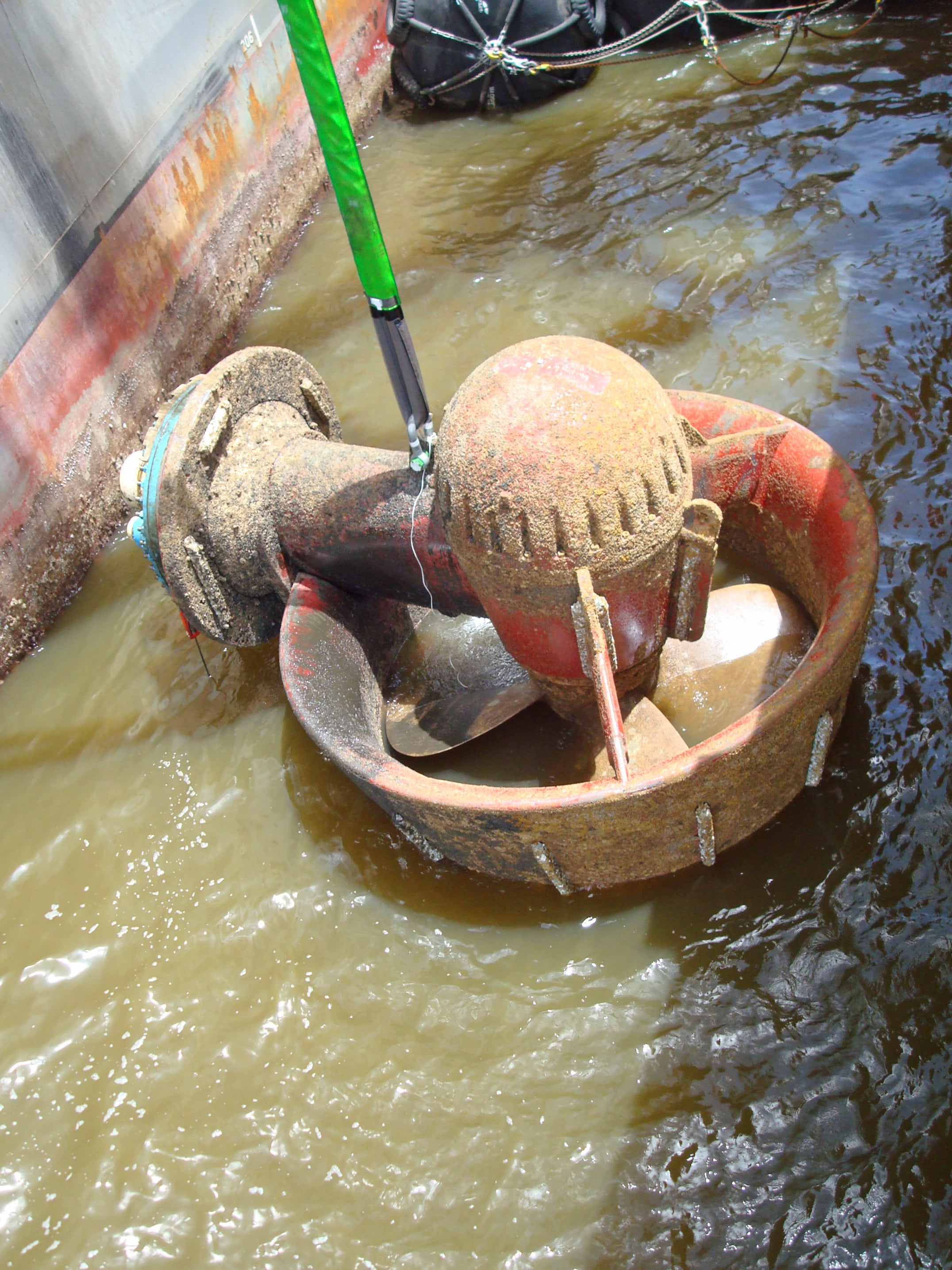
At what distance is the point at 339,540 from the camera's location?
338 centimetres

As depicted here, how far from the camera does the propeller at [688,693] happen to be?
3.04m

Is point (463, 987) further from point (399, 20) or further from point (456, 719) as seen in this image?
point (399, 20)

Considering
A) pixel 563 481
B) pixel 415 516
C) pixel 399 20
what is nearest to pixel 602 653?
pixel 563 481

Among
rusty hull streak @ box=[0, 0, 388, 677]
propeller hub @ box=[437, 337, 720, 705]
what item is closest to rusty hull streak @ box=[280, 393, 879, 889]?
propeller hub @ box=[437, 337, 720, 705]

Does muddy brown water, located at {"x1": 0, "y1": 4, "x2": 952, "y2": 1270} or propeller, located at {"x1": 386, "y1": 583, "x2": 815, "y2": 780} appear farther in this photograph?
propeller, located at {"x1": 386, "y1": 583, "x2": 815, "y2": 780}

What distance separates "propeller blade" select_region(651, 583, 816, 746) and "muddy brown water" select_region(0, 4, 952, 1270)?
347 mm

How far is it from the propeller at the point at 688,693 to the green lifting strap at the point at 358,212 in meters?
0.91

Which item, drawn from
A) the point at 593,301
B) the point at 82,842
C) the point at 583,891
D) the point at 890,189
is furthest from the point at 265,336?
the point at 583,891

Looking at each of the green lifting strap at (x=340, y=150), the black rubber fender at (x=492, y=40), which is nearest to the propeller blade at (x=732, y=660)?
the green lifting strap at (x=340, y=150)

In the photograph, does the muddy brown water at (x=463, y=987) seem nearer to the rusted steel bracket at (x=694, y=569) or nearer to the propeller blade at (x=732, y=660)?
the propeller blade at (x=732, y=660)

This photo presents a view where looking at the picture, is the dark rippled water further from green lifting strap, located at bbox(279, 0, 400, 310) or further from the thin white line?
green lifting strap, located at bbox(279, 0, 400, 310)

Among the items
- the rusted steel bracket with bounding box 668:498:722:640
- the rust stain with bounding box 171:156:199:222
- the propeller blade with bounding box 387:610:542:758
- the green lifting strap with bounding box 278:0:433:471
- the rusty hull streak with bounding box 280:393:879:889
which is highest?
the green lifting strap with bounding box 278:0:433:471

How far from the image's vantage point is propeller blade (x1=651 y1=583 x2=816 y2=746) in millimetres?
3160

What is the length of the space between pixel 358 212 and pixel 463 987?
2.51m
